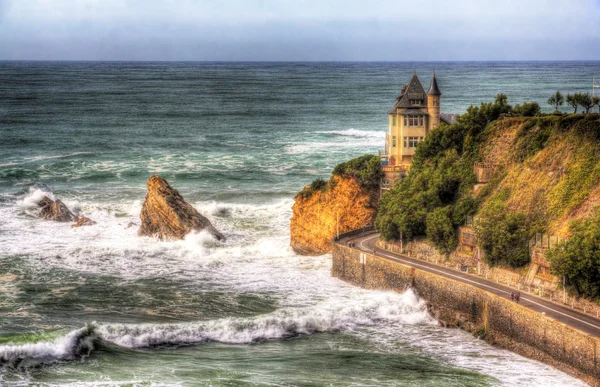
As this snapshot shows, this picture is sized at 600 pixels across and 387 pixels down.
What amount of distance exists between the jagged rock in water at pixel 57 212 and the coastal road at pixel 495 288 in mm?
29424

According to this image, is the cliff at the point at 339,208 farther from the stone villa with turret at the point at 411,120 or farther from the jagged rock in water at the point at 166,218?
the jagged rock in water at the point at 166,218

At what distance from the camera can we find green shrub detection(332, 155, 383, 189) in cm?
7325

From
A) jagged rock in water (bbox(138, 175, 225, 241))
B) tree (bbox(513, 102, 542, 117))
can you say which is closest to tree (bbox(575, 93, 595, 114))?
tree (bbox(513, 102, 542, 117))

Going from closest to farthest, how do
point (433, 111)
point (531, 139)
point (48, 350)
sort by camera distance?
1. point (48, 350)
2. point (531, 139)
3. point (433, 111)

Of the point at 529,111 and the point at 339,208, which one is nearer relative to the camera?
the point at 529,111

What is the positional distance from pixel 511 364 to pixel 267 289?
20132 mm

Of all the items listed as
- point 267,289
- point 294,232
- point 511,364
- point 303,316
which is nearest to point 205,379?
point 303,316

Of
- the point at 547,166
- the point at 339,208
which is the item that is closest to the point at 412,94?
the point at 339,208

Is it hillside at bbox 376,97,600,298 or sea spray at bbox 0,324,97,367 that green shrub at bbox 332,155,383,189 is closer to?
hillside at bbox 376,97,600,298

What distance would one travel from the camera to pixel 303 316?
5478 centimetres

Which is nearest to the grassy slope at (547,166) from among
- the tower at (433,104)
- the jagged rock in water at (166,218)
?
the tower at (433,104)

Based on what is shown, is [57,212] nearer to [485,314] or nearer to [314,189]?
[314,189]

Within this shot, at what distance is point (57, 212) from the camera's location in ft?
283

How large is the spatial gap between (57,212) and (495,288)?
150 feet
